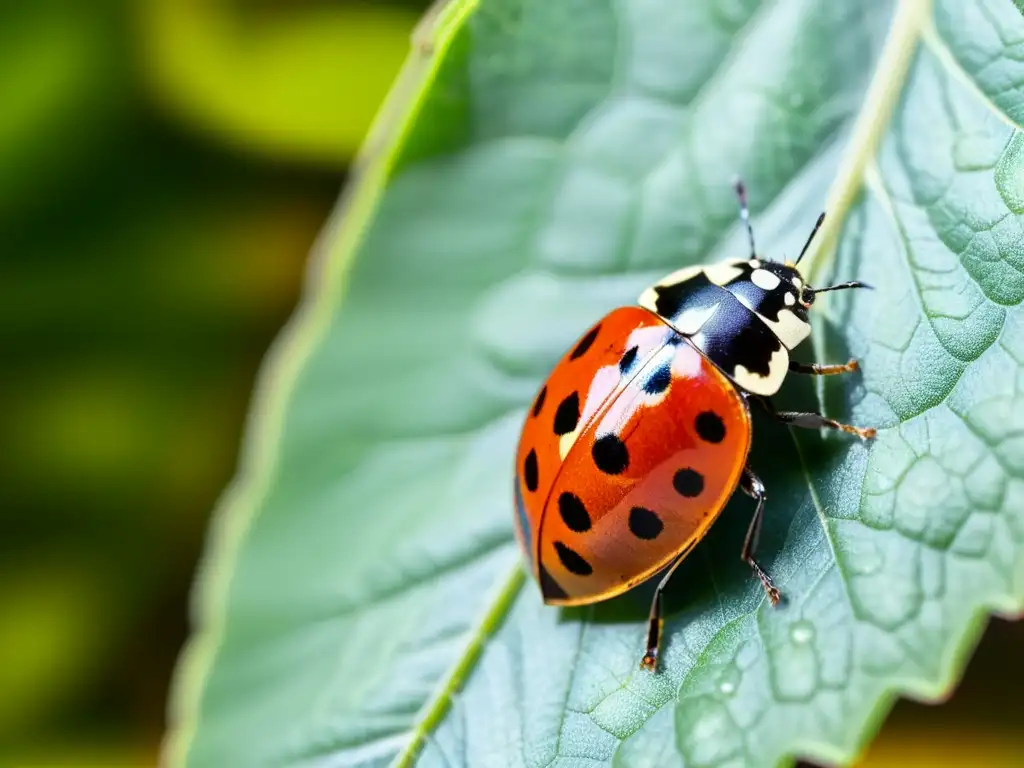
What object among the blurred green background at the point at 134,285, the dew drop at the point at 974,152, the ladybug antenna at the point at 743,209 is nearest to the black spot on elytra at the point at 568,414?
the ladybug antenna at the point at 743,209

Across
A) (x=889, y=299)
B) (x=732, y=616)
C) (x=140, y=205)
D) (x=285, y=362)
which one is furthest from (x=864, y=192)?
(x=140, y=205)

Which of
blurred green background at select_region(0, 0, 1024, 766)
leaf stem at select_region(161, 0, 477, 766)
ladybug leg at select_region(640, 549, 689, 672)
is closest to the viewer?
ladybug leg at select_region(640, 549, 689, 672)

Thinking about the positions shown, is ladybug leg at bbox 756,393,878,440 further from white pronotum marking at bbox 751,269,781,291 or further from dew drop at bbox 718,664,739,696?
dew drop at bbox 718,664,739,696

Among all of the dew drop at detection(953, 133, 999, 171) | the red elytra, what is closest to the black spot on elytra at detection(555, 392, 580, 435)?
the red elytra

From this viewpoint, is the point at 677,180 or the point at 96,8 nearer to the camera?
the point at 677,180

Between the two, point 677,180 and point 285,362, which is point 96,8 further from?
point 677,180

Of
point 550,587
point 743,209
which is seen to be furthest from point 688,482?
point 743,209

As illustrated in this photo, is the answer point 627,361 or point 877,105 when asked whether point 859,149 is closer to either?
point 877,105
